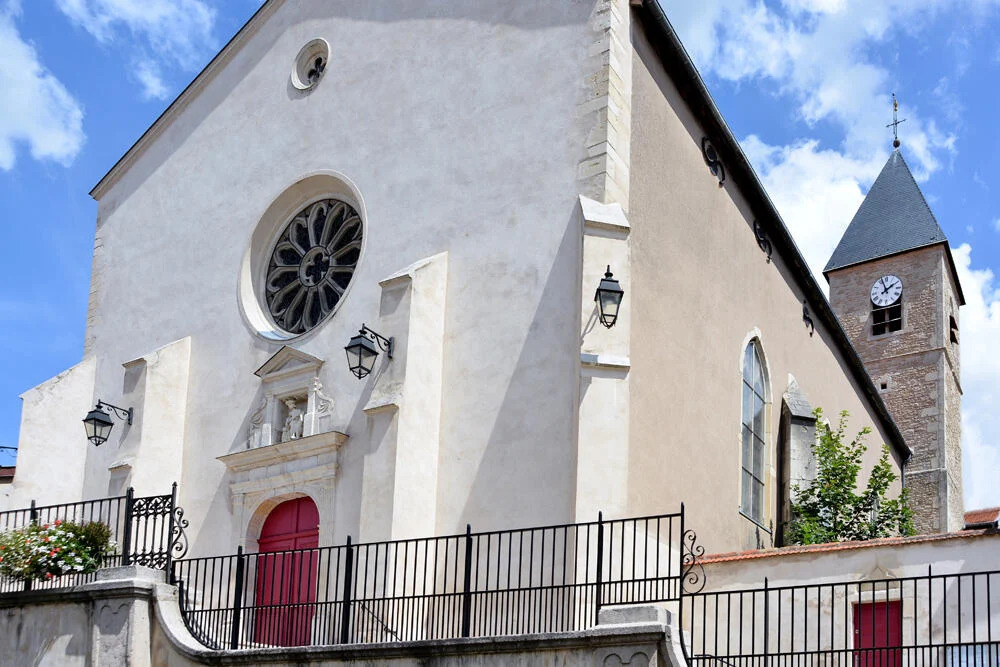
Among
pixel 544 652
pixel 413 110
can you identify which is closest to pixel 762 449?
pixel 413 110

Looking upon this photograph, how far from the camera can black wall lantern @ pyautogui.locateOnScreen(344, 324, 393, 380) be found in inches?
628

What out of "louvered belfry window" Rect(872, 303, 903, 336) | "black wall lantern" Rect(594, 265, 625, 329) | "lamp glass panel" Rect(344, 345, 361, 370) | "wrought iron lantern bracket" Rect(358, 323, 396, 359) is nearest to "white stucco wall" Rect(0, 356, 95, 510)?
"lamp glass panel" Rect(344, 345, 361, 370)

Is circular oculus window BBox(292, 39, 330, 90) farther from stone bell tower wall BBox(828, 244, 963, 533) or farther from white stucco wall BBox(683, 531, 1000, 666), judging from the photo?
stone bell tower wall BBox(828, 244, 963, 533)

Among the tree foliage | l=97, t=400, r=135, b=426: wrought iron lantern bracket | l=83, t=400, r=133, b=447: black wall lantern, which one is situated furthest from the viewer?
the tree foliage

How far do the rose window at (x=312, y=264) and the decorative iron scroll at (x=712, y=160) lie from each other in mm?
5051

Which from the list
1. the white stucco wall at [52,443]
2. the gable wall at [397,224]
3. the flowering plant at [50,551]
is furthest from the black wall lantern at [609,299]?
the white stucco wall at [52,443]

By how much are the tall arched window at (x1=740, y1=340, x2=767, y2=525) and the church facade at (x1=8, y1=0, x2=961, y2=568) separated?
0.31 ft

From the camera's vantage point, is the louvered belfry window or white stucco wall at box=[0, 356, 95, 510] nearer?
white stucco wall at box=[0, 356, 95, 510]

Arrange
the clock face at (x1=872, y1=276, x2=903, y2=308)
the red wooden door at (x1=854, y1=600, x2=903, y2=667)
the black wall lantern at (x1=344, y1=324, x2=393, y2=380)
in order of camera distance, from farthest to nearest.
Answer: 1. the clock face at (x1=872, y1=276, x2=903, y2=308)
2. the black wall lantern at (x1=344, y1=324, x2=393, y2=380)
3. the red wooden door at (x1=854, y1=600, x2=903, y2=667)

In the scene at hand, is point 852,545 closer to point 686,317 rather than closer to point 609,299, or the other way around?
point 609,299

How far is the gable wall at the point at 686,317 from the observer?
51.3ft

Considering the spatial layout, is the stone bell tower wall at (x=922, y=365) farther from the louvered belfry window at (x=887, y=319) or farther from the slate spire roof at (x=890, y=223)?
the slate spire roof at (x=890, y=223)

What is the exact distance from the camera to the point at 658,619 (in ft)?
35.0

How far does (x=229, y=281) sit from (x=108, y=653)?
24.1ft
